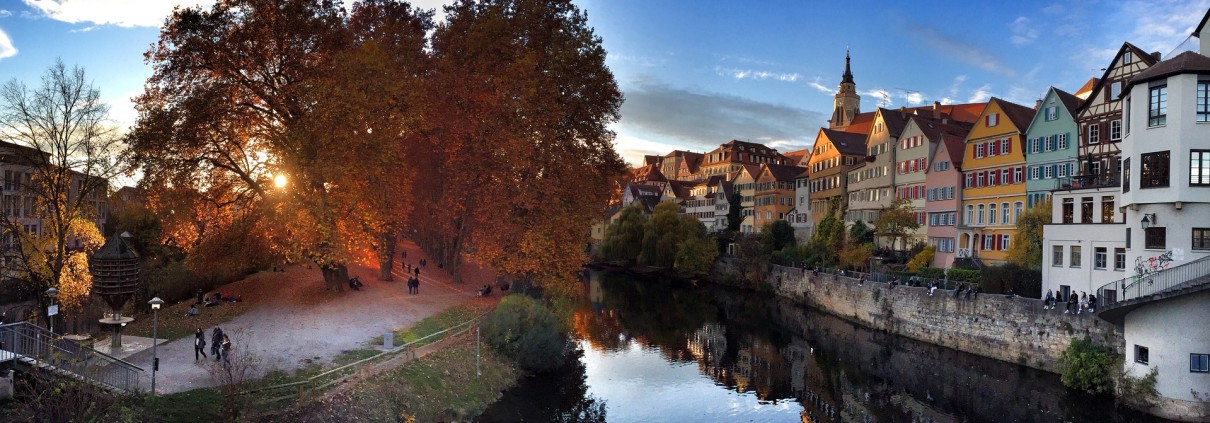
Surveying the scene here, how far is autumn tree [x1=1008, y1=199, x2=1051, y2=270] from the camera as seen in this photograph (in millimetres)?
35706

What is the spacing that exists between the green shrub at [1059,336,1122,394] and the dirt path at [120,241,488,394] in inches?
→ 947

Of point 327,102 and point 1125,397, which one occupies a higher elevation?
point 327,102

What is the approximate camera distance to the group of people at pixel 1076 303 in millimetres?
27234

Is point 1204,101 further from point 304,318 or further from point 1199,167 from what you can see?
point 304,318

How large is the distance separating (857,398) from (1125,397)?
8.37m

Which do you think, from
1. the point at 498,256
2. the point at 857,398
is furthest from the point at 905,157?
the point at 498,256

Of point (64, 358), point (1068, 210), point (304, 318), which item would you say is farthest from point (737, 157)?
point (64, 358)

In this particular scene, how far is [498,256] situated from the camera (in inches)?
1153

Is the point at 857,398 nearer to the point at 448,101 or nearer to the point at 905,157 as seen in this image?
the point at 448,101

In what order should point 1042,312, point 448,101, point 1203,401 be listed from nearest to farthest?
point 1203,401, point 1042,312, point 448,101

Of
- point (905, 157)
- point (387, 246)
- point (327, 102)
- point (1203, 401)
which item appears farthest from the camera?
point (905, 157)

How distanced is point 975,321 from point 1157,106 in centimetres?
1223

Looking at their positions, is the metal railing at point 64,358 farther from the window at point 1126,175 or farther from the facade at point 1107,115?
the facade at point 1107,115

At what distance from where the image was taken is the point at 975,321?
32.3 m
